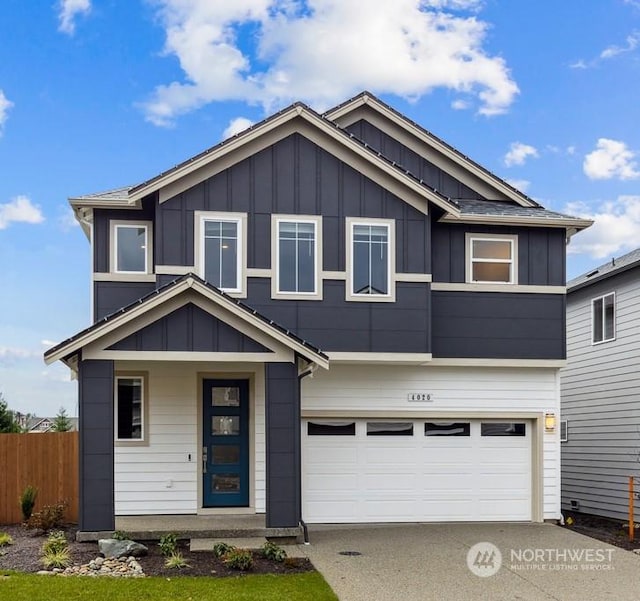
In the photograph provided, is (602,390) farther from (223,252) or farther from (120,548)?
(120,548)

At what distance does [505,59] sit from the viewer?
20.0 m

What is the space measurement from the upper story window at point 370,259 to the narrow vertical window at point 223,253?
193 cm

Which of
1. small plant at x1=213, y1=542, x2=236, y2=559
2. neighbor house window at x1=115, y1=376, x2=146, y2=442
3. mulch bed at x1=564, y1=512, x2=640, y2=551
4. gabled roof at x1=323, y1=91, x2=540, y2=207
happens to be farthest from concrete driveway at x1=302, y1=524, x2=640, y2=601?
gabled roof at x1=323, y1=91, x2=540, y2=207

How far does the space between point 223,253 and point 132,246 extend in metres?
1.68

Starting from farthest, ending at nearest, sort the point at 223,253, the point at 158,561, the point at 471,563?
1. the point at 223,253
2. the point at 471,563
3. the point at 158,561

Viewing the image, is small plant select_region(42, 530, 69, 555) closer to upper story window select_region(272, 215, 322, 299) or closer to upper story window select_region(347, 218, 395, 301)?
upper story window select_region(272, 215, 322, 299)

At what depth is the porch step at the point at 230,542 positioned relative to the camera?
11.1 meters

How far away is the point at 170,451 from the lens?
45.0ft

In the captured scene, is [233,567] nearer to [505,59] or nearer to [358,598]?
[358,598]

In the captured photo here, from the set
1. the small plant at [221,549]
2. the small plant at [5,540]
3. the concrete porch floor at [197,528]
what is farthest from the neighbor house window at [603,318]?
the small plant at [5,540]

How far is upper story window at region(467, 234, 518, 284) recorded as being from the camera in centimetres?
1455

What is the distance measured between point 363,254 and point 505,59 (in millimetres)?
9182

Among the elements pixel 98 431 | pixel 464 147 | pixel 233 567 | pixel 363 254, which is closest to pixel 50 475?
pixel 98 431

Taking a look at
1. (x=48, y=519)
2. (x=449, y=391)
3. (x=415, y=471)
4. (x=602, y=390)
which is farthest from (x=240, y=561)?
(x=602, y=390)
